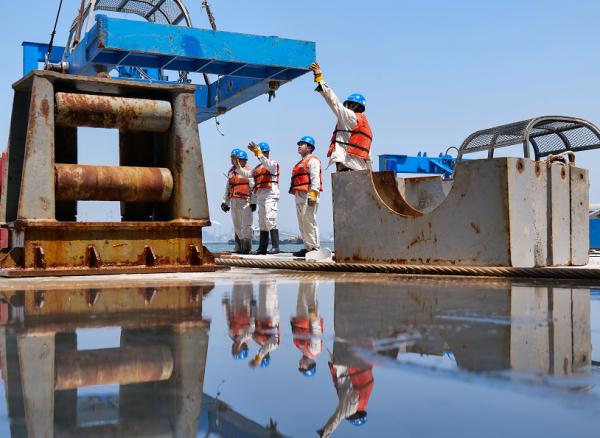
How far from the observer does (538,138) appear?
1045cm

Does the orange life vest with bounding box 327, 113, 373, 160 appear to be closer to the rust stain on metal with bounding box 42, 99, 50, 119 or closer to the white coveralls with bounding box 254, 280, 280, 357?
the rust stain on metal with bounding box 42, 99, 50, 119

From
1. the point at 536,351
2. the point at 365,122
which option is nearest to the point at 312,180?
the point at 365,122

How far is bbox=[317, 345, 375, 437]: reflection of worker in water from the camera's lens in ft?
4.65

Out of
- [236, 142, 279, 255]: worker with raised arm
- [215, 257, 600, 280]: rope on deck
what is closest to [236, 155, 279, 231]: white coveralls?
[236, 142, 279, 255]: worker with raised arm

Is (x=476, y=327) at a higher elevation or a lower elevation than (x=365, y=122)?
lower

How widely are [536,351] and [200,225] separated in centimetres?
456

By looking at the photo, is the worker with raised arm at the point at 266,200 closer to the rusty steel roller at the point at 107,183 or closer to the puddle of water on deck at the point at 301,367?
the rusty steel roller at the point at 107,183

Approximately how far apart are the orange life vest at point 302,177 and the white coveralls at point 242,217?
271cm

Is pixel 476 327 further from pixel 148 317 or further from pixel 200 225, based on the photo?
pixel 200 225

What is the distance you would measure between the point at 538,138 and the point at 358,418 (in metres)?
9.78

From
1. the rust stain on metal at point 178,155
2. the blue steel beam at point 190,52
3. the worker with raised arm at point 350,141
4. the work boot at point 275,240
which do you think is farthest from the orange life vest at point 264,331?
the work boot at point 275,240

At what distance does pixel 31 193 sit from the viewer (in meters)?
5.75

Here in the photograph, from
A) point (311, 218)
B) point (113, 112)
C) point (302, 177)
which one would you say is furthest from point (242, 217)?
point (113, 112)

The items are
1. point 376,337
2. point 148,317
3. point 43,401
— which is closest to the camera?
point 43,401
